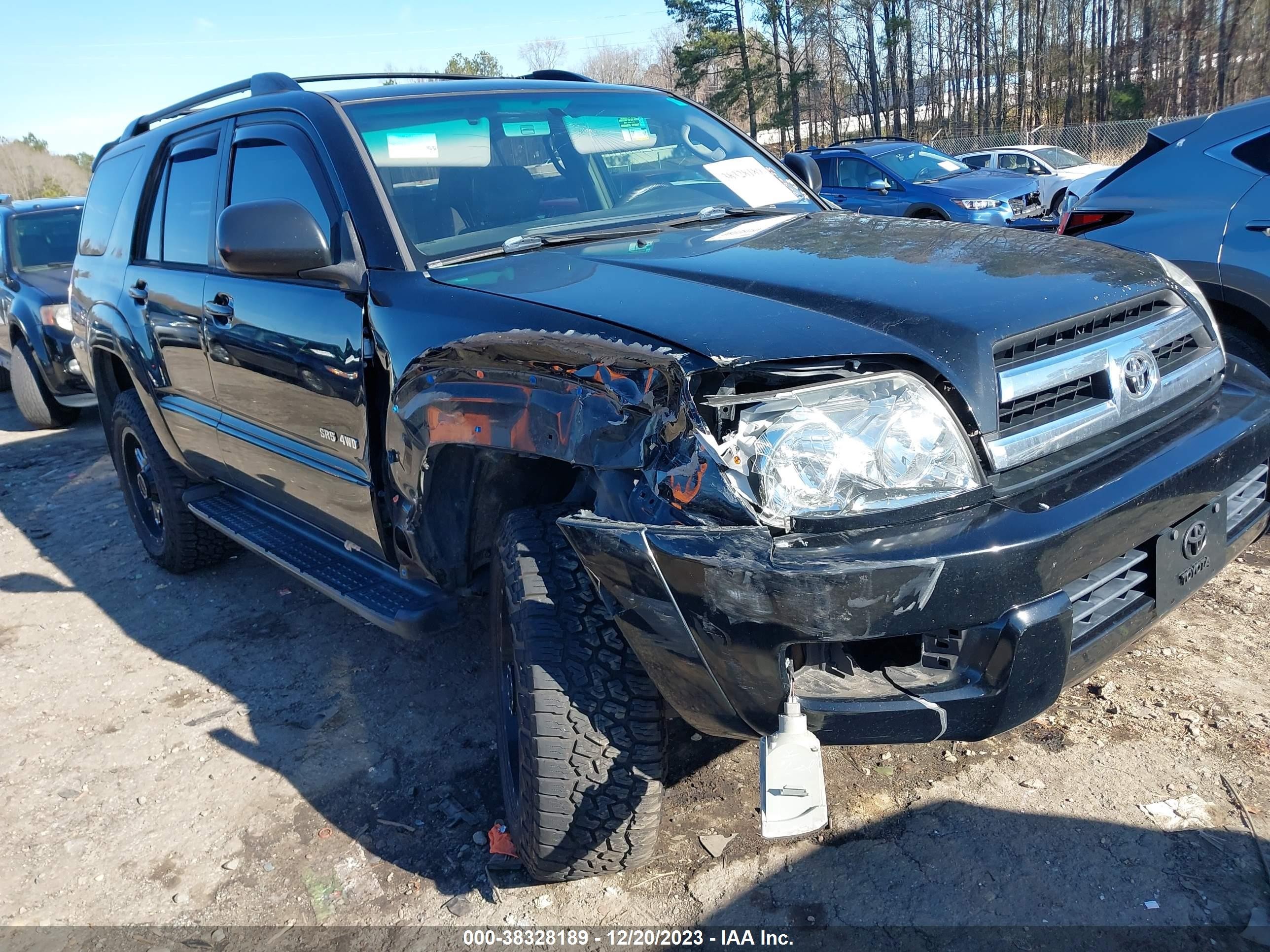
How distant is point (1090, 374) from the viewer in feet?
6.68

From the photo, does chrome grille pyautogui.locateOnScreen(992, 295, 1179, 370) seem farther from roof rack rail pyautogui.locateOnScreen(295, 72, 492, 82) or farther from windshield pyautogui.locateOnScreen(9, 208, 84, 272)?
windshield pyautogui.locateOnScreen(9, 208, 84, 272)

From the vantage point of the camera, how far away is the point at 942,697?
1.76 metres

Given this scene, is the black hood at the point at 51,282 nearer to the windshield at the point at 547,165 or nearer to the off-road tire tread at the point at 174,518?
the off-road tire tread at the point at 174,518

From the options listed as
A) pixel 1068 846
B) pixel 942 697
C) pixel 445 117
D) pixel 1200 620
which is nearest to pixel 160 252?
pixel 445 117

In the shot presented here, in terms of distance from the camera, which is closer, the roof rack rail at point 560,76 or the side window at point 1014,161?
the roof rack rail at point 560,76

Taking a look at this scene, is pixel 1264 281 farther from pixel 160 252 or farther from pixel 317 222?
pixel 160 252

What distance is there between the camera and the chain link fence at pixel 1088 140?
2512 centimetres

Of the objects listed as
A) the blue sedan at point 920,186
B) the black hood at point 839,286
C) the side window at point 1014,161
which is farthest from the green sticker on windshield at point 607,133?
the side window at point 1014,161

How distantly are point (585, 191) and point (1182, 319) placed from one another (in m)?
1.75

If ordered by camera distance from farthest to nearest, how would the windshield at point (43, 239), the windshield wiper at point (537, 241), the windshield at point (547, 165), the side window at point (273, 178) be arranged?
the windshield at point (43, 239) < the side window at point (273, 178) < the windshield at point (547, 165) < the windshield wiper at point (537, 241)

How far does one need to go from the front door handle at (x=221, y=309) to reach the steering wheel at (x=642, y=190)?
1394 mm

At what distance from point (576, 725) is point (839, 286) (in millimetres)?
1111

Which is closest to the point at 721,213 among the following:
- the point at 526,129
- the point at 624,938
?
the point at 526,129

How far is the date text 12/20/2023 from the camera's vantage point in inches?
82.9
